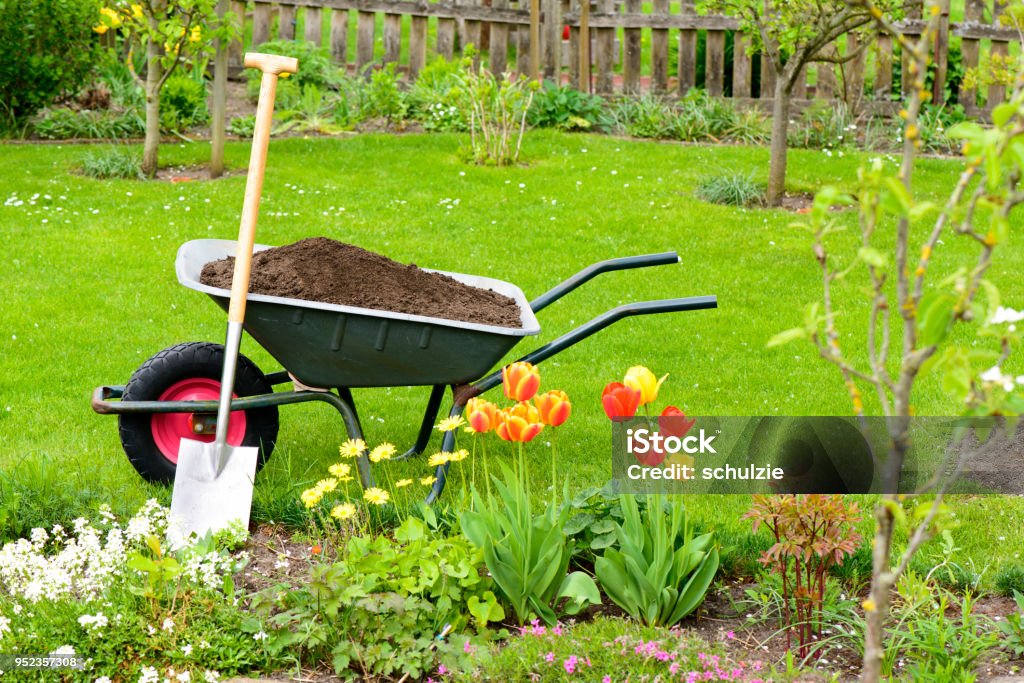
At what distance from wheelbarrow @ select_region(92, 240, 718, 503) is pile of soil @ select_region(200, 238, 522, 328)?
109mm

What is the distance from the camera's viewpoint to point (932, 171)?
8.24 m

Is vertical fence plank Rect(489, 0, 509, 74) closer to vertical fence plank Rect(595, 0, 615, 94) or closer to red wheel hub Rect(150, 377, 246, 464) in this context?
vertical fence plank Rect(595, 0, 615, 94)

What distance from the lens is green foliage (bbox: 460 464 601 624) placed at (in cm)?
289

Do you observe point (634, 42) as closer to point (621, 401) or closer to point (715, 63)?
point (715, 63)

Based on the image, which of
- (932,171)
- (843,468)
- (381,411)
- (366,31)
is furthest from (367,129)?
(843,468)

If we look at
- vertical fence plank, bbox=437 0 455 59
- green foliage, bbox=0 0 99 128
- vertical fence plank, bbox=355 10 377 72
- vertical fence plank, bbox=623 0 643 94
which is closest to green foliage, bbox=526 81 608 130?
vertical fence plank, bbox=623 0 643 94

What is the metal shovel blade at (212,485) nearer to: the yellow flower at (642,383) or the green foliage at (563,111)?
the yellow flower at (642,383)

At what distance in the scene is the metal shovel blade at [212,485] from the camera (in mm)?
3410

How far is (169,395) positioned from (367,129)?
627cm

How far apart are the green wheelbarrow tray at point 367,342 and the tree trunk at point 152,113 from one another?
4691mm

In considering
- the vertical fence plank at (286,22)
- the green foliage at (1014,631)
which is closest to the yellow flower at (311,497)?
the green foliage at (1014,631)

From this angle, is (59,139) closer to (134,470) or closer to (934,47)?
(134,470)

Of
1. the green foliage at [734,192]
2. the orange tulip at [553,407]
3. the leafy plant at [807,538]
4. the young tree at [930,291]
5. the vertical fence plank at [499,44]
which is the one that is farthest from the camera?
the vertical fence plank at [499,44]

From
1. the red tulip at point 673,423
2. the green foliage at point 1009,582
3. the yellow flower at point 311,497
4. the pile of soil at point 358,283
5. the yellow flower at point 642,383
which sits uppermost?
the pile of soil at point 358,283
